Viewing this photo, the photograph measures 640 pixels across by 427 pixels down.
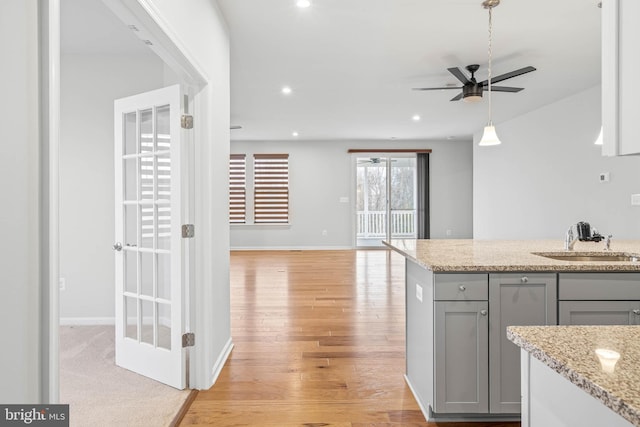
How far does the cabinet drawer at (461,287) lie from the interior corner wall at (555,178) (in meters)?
3.89

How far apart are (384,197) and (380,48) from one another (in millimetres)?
5974

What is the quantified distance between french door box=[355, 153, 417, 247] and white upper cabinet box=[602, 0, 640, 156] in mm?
8803

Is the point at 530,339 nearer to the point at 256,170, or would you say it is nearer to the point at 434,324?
the point at 434,324

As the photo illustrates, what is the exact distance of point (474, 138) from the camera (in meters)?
8.82

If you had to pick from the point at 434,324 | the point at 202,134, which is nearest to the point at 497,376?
the point at 434,324

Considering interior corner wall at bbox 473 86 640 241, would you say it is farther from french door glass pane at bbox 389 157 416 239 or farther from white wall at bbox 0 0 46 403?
white wall at bbox 0 0 46 403

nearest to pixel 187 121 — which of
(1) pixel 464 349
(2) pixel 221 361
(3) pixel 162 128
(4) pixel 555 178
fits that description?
(3) pixel 162 128

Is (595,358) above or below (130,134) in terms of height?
below

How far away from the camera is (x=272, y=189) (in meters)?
9.43

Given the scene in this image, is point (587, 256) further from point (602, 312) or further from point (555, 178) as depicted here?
point (555, 178)

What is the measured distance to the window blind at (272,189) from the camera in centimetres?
941

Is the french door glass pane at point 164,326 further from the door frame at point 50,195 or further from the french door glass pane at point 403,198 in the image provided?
the french door glass pane at point 403,198

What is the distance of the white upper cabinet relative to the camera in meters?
0.66

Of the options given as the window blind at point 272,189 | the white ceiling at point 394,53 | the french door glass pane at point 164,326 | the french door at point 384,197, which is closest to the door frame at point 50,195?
the french door glass pane at point 164,326
